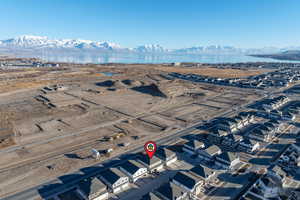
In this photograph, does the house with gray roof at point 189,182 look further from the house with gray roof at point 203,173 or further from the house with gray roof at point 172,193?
the house with gray roof at point 172,193

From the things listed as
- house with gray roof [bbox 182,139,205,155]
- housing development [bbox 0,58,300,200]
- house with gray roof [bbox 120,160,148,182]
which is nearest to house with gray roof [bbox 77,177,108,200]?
housing development [bbox 0,58,300,200]

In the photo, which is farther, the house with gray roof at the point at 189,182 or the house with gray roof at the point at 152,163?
the house with gray roof at the point at 152,163

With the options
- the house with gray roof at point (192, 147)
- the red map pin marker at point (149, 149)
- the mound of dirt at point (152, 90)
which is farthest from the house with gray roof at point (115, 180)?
the mound of dirt at point (152, 90)

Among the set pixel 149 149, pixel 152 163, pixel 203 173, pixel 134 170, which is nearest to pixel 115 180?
pixel 134 170

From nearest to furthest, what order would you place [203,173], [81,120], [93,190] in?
1. [93,190]
2. [203,173]
3. [81,120]

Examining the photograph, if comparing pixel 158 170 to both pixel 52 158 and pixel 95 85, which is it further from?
pixel 95 85

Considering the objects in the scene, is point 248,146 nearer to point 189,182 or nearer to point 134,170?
point 189,182

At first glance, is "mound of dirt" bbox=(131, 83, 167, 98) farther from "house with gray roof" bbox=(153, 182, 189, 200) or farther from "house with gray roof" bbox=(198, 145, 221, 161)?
"house with gray roof" bbox=(153, 182, 189, 200)
